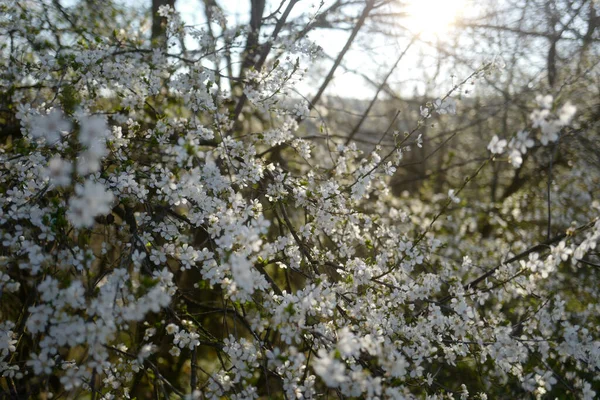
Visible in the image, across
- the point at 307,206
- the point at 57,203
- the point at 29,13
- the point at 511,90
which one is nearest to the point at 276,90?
the point at 307,206

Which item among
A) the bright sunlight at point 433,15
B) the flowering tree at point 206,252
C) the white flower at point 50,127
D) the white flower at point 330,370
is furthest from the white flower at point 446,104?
the bright sunlight at point 433,15

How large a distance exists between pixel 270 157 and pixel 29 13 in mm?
2458

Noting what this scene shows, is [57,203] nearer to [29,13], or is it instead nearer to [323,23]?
[29,13]

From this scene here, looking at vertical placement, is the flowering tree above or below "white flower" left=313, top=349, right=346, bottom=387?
above

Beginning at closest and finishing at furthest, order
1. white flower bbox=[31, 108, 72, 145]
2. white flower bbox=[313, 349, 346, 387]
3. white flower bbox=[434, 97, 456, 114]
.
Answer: white flower bbox=[313, 349, 346, 387]
white flower bbox=[31, 108, 72, 145]
white flower bbox=[434, 97, 456, 114]

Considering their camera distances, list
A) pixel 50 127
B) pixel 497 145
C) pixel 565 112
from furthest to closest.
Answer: pixel 50 127 → pixel 497 145 → pixel 565 112

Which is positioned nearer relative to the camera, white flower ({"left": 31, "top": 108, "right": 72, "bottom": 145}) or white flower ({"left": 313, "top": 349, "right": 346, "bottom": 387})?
white flower ({"left": 313, "top": 349, "right": 346, "bottom": 387})

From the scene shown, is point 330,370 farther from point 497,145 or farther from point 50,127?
point 50,127

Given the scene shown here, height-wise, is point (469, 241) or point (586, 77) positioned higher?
point (586, 77)

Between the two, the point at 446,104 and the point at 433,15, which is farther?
the point at 433,15

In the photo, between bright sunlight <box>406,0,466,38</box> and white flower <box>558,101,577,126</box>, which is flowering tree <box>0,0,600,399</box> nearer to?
white flower <box>558,101,577,126</box>

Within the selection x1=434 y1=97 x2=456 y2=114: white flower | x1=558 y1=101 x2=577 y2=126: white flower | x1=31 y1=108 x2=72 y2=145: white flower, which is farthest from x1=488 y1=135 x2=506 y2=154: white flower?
x1=31 y1=108 x2=72 y2=145: white flower

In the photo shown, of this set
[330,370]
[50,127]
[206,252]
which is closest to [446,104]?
[206,252]

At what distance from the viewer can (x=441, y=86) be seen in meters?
Result: 6.70
